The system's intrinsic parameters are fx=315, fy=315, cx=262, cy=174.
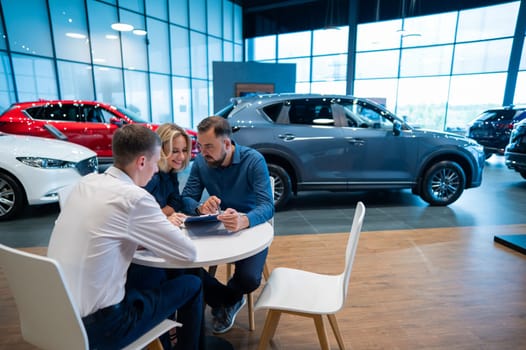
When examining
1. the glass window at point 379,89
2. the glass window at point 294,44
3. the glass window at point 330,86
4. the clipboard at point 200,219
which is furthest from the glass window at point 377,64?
the clipboard at point 200,219

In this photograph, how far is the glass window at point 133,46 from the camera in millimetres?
9992

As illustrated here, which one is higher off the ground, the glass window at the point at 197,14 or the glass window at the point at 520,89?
the glass window at the point at 197,14

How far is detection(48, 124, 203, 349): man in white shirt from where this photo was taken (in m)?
1.08

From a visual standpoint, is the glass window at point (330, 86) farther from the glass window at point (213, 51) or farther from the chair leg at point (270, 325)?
the chair leg at point (270, 325)

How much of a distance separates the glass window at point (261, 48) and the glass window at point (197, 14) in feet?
8.83

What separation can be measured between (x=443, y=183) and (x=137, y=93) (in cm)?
952

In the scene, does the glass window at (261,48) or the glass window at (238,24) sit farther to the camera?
the glass window at (261,48)

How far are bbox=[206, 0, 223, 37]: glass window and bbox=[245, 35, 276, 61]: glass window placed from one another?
1.73 m

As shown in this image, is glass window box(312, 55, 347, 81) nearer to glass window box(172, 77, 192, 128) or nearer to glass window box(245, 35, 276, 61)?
glass window box(245, 35, 276, 61)

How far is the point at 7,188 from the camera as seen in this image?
12.1 ft

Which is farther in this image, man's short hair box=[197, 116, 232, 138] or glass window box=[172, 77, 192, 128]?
glass window box=[172, 77, 192, 128]

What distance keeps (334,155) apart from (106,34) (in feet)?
28.6

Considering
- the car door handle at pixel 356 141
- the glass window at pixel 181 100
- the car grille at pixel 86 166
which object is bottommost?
the car grille at pixel 86 166

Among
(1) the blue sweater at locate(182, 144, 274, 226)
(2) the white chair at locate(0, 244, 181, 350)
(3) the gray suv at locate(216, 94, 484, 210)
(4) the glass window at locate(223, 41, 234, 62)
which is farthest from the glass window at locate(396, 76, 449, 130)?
(2) the white chair at locate(0, 244, 181, 350)
